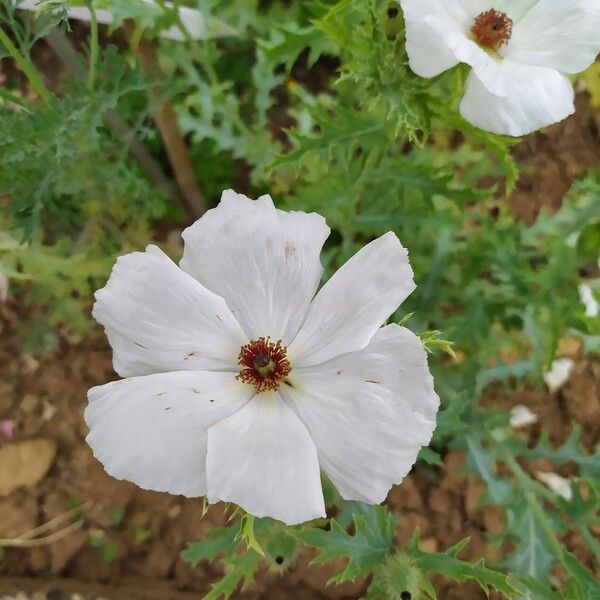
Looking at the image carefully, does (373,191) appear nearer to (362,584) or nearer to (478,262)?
(478,262)

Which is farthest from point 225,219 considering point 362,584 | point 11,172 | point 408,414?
point 362,584

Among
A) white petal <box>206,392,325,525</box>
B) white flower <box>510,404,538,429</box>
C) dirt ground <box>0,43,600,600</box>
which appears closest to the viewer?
white petal <box>206,392,325,525</box>

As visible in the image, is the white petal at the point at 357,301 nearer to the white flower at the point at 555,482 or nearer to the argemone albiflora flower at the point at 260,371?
the argemone albiflora flower at the point at 260,371

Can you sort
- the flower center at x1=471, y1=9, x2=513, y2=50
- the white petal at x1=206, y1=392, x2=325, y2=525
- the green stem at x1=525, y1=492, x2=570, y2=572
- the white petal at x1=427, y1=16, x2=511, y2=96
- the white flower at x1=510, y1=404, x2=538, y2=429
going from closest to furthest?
the white petal at x1=206, y1=392, x2=325, y2=525 → the white petal at x1=427, y1=16, x2=511, y2=96 → the flower center at x1=471, y1=9, x2=513, y2=50 → the green stem at x1=525, y1=492, x2=570, y2=572 → the white flower at x1=510, y1=404, x2=538, y2=429

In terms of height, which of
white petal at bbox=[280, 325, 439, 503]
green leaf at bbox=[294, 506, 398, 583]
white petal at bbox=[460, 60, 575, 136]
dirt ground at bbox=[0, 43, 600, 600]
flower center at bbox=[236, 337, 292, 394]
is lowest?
dirt ground at bbox=[0, 43, 600, 600]

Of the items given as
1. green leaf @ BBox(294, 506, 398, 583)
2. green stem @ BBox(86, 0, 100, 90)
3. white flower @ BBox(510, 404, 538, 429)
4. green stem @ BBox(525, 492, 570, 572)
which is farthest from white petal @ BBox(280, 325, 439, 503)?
white flower @ BBox(510, 404, 538, 429)

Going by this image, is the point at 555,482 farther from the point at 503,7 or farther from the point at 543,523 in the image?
the point at 503,7

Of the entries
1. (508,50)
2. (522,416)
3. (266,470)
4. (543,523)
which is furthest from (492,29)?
(522,416)

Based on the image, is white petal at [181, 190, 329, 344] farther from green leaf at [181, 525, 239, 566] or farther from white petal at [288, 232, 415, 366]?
green leaf at [181, 525, 239, 566]
